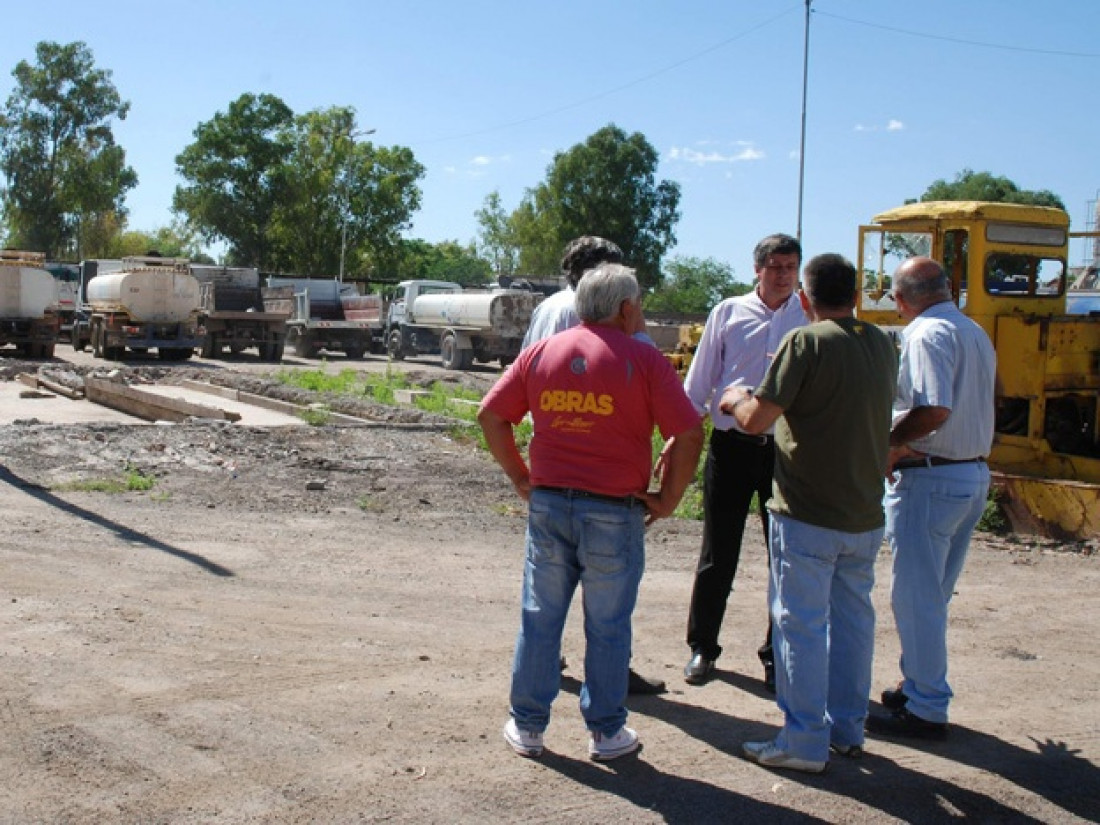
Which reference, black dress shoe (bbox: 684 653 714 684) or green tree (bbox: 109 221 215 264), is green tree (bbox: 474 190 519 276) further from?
black dress shoe (bbox: 684 653 714 684)

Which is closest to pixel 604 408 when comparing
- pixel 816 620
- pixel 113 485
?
pixel 816 620

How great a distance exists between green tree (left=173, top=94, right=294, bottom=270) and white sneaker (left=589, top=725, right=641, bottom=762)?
60872mm

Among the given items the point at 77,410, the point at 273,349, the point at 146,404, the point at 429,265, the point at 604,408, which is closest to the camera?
the point at 604,408

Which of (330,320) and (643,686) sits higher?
(330,320)

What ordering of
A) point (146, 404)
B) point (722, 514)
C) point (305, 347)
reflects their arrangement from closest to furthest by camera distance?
point (722, 514), point (146, 404), point (305, 347)

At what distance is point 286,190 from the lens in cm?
6275

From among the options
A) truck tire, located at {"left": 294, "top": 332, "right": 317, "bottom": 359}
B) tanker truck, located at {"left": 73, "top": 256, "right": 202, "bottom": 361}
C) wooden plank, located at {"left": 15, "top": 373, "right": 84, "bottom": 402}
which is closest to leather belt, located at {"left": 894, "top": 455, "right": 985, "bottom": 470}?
wooden plank, located at {"left": 15, "top": 373, "right": 84, "bottom": 402}

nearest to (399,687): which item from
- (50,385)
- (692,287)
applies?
(50,385)

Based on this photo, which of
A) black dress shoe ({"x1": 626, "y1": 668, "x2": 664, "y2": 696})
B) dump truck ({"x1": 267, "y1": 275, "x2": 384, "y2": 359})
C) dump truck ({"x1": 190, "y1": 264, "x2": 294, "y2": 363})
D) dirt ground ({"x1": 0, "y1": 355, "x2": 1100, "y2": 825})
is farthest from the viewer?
dump truck ({"x1": 267, "y1": 275, "x2": 384, "y2": 359})

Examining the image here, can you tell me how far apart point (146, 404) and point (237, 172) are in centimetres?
4727

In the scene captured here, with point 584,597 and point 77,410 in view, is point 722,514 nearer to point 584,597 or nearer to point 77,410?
point 584,597

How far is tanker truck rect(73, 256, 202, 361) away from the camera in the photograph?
101 ft

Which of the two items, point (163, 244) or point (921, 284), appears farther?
point (163, 244)

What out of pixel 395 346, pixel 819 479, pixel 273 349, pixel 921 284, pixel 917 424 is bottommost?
pixel 273 349
